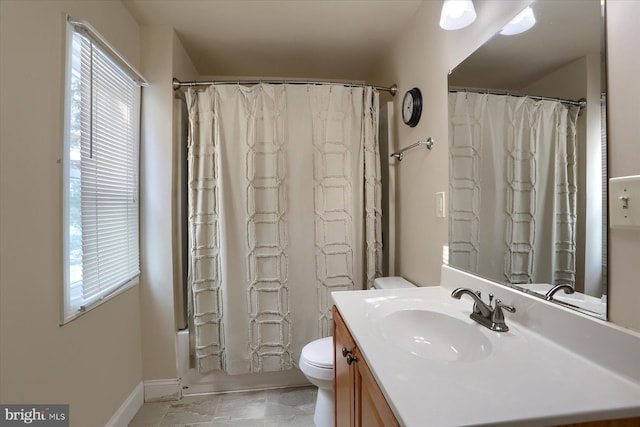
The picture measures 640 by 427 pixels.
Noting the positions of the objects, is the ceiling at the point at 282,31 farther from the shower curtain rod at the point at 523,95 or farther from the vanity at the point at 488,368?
the vanity at the point at 488,368

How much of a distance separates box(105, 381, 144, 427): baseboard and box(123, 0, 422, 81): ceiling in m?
2.36

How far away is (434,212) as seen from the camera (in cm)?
154

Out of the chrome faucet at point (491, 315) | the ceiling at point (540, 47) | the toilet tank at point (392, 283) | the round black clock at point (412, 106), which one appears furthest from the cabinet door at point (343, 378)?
the round black clock at point (412, 106)

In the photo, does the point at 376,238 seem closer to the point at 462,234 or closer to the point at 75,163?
the point at 462,234

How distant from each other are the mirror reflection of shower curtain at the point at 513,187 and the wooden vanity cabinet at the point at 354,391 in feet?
2.08

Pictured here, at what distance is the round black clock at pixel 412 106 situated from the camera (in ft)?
5.45

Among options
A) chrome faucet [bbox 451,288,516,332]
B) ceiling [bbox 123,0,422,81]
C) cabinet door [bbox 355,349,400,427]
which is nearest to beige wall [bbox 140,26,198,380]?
ceiling [bbox 123,0,422,81]

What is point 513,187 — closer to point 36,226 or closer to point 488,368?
point 488,368

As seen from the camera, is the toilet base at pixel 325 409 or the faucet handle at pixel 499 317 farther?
the toilet base at pixel 325 409

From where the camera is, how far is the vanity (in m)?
0.54

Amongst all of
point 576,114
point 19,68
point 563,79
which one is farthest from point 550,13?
point 19,68

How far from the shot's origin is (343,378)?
43.2 inches

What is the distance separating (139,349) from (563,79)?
255cm

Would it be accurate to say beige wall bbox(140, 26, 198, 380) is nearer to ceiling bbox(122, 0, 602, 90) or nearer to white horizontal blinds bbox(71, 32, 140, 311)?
white horizontal blinds bbox(71, 32, 140, 311)
